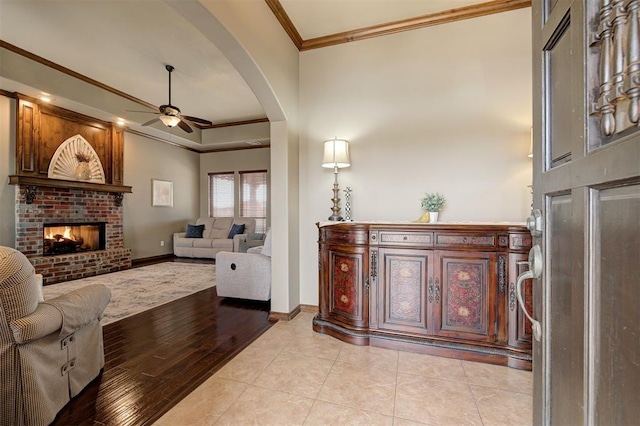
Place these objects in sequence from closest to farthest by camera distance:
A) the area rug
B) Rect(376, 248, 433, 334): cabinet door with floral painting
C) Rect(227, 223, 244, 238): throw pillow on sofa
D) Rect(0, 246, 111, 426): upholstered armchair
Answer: Rect(0, 246, 111, 426): upholstered armchair < Rect(376, 248, 433, 334): cabinet door with floral painting < the area rug < Rect(227, 223, 244, 238): throw pillow on sofa

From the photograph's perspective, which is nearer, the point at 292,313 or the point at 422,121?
the point at 422,121

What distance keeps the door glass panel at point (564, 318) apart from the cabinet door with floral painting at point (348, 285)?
5.80ft

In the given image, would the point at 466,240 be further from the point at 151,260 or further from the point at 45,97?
the point at 151,260

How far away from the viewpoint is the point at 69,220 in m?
5.03

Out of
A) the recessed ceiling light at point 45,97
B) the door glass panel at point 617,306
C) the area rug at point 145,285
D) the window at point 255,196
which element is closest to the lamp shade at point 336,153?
the door glass panel at point 617,306

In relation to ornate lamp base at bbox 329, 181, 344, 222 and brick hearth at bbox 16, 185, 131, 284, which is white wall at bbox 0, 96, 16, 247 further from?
ornate lamp base at bbox 329, 181, 344, 222

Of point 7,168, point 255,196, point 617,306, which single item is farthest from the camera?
point 255,196

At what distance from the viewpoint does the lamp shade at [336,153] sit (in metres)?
2.90

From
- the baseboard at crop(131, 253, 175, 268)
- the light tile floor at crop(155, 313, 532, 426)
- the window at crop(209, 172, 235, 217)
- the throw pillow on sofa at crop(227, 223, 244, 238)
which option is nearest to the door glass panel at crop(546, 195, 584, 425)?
the light tile floor at crop(155, 313, 532, 426)

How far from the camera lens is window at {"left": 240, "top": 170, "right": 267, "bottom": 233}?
25.2 ft

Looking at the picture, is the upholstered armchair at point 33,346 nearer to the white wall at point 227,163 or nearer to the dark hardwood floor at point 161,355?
the dark hardwood floor at point 161,355

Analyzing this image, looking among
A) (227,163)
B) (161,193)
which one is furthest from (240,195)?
(161,193)

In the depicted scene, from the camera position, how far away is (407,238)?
2367 millimetres

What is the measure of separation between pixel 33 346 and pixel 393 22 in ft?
12.5
